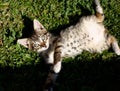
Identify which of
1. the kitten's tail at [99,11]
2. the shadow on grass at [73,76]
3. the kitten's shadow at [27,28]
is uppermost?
the kitten's tail at [99,11]

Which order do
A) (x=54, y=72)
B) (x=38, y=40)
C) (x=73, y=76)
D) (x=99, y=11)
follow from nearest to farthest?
(x=54, y=72)
(x=73, y=76)
(x=38, y=40)
(x=99, y=11)

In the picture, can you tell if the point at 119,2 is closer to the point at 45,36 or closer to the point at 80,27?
the point at 80,27

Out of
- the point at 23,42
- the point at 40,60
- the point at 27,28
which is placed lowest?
the point at 40,60

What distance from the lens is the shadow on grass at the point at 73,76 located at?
23.8 ft

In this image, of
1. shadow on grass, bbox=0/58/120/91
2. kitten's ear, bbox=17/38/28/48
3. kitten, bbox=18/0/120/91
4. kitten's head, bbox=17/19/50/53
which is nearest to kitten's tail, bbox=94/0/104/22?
kitten, bbox=18/0/120/91

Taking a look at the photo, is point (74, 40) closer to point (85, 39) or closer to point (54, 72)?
point (85, 39)

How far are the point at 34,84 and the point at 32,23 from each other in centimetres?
162

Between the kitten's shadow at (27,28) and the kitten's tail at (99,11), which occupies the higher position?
the kitten's tail at (99,11)

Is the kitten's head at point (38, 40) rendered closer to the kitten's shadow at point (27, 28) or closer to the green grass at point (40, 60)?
the green grass at point (40, 60)

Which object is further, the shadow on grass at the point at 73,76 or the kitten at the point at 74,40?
the kitten at the point at 74,40

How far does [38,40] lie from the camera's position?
7.69m

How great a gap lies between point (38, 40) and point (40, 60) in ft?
1.42

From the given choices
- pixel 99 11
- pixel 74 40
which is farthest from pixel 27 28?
pixel 99 11

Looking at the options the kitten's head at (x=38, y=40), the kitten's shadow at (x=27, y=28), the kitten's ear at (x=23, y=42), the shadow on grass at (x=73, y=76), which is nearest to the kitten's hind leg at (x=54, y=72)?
the shadow on grass at (x=73, y=76)
